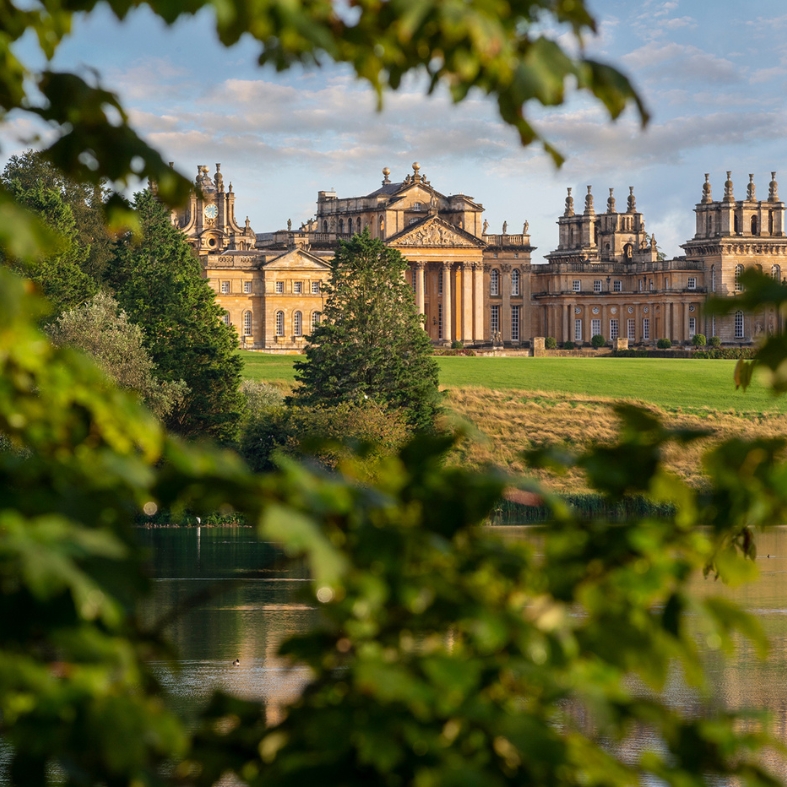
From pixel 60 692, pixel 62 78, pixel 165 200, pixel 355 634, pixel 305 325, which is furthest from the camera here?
pixel 305 325

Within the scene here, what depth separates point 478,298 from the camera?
117375mm

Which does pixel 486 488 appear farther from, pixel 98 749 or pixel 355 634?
pixel 98 749

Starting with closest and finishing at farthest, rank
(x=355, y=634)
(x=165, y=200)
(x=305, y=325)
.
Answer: (x=355, y=634), (x=165, y=200), (x=305, y=325)

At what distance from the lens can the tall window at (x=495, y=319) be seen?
12269 centimetres

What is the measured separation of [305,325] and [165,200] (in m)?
108

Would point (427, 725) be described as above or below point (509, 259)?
below

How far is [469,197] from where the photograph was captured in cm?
12206

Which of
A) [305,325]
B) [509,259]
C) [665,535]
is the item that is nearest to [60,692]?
[665,535]

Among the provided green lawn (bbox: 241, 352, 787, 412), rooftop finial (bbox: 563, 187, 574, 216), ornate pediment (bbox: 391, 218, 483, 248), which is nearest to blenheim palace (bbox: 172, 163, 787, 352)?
ornate pediment (bbox: 391, 218, 483, 248)

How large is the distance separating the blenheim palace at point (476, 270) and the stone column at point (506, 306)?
83 millimetres

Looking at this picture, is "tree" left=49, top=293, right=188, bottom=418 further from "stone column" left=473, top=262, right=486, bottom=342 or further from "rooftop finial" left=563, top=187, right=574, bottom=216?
"rooftop finial" left=563, top=187, right=574, bottom=216

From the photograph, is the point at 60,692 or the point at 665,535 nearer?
the point at 60,692

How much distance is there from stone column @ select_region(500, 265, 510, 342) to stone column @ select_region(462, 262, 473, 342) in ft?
14.1

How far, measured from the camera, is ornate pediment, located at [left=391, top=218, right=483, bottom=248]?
377 ft
